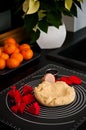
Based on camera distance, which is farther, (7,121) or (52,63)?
(52,63)

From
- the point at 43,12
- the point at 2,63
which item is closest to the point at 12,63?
the point at 2,63

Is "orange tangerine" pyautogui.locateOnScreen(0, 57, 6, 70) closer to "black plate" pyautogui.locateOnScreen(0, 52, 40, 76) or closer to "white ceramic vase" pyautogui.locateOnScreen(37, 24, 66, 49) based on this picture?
"black plate" pyautogui.locateOnScreen(0, 52, 40, 76)

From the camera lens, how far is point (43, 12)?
1.18 m

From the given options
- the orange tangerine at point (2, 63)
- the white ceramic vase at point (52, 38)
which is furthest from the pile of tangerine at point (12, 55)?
the white ceramic vase at point (52, 38)

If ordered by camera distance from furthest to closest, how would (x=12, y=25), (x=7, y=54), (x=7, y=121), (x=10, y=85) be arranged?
A: (x=12, y=25) → (x=7, y=54) → (x=10, y=85) → (x=7, y=121)

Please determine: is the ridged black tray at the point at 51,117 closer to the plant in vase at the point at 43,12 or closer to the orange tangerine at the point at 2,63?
the orange tangerine at the point at 2,63

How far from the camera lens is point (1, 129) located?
817 millimetres

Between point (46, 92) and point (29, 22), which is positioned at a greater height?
point (29, 22)

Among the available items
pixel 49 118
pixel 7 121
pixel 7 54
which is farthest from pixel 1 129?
pixel 7 54

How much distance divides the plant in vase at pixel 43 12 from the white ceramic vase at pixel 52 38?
7cm

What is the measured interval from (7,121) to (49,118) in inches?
4.4

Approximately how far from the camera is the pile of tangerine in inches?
42.8

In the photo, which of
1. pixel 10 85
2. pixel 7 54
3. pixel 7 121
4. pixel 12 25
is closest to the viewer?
pixel 7 121

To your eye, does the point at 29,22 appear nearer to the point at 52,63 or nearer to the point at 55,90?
the point at 52,63
